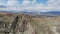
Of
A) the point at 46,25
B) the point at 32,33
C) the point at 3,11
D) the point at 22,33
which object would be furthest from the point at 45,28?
the point at 3,11

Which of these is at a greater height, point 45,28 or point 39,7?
point 39,7

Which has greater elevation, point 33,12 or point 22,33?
point 33,12

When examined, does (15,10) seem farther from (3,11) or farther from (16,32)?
(16,32)

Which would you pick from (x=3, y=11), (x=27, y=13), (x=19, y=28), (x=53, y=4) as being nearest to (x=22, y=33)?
(x=19, y=28)

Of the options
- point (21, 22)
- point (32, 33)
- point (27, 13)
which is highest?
point (27, 13)

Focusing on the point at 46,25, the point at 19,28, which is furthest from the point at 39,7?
the point at 19,28

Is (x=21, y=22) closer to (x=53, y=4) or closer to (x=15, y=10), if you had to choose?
(x=15, y=10)
